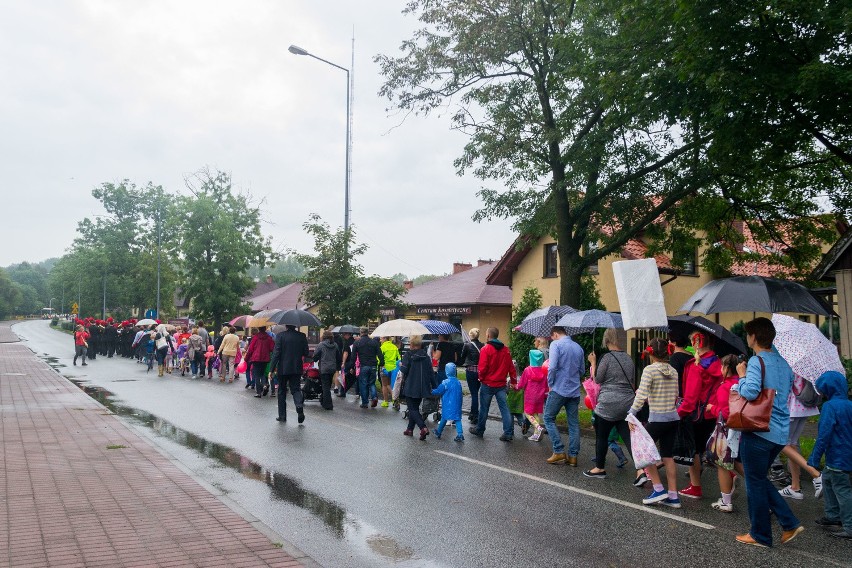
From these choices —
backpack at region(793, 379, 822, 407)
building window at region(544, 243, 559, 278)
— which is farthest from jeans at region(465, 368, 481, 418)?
building window at region(544, 243, 559, 278)

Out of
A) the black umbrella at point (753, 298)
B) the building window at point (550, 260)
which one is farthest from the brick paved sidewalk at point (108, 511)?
the building window at point (550, 260)

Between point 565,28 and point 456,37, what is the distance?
2.62 metres

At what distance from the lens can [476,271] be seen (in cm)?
4216

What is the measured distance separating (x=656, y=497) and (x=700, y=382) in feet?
4.62

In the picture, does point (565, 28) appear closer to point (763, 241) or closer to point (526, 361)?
point (763, 241)

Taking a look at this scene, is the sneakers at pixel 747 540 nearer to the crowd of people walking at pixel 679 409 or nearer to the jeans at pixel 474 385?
the crowd of people walking at pixel 679 409

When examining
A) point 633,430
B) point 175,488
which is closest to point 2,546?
point 175,488

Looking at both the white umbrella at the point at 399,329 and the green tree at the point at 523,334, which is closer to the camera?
the white umbrella at the point at 399,329

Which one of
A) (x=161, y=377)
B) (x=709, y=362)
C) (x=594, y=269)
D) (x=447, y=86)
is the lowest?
(x=161, y=377)

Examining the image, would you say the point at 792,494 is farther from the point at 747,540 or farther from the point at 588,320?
the point at 588,320

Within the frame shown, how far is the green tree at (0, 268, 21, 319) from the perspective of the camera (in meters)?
143

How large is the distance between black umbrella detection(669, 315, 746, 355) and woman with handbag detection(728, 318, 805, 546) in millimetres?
2454

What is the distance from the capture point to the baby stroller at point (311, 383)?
630 inches

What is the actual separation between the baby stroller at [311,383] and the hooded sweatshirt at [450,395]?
16.3 ft
